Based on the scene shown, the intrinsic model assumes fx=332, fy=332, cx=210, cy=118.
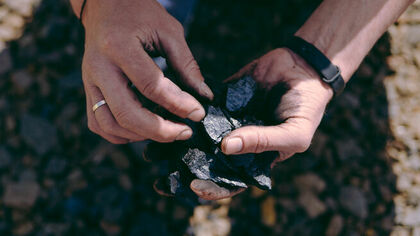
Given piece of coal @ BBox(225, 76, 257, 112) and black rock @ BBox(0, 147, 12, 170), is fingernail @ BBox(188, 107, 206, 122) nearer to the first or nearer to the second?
piece of coal @ BBox(225, 76, 257, 112)

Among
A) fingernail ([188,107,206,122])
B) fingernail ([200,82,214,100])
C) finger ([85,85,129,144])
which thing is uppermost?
fingernail ([200,82,214,100])

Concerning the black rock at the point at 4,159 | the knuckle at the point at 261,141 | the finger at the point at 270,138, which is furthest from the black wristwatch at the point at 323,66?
the black rock at the point at 4,159

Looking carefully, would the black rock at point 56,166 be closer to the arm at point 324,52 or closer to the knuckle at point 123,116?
the knuckle at point 123,116

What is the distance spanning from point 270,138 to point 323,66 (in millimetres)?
794

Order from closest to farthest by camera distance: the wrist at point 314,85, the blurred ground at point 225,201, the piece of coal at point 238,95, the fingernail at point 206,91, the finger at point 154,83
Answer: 1. the finger at point 154,83
2. the fingernail at point 206,91
3. the piece of coal at point 238,95
4. the wrist at point 314,85
5. the blurred ground at point 225,201

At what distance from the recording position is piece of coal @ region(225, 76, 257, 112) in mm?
2324

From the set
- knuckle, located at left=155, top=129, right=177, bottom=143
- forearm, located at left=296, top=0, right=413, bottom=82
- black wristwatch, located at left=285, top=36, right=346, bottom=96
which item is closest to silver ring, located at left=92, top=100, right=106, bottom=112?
knuckle, located at left=155, top=129, right=177, bottom=143

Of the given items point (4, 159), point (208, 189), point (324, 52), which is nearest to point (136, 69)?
point (208, 189)

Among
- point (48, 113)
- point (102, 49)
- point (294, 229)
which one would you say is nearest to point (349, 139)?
point (294, 229)

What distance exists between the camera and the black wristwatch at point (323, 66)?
8.05ft

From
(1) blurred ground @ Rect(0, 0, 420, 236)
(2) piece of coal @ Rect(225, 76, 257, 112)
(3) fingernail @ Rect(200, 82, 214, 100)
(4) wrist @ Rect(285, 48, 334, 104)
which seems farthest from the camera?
(1) blurred ground @ Rect(0, 0, 420, 236)

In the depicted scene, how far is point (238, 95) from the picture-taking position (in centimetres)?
233

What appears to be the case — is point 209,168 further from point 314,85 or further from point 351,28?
point 351,28

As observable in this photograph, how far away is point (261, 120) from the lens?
7.99 ft
